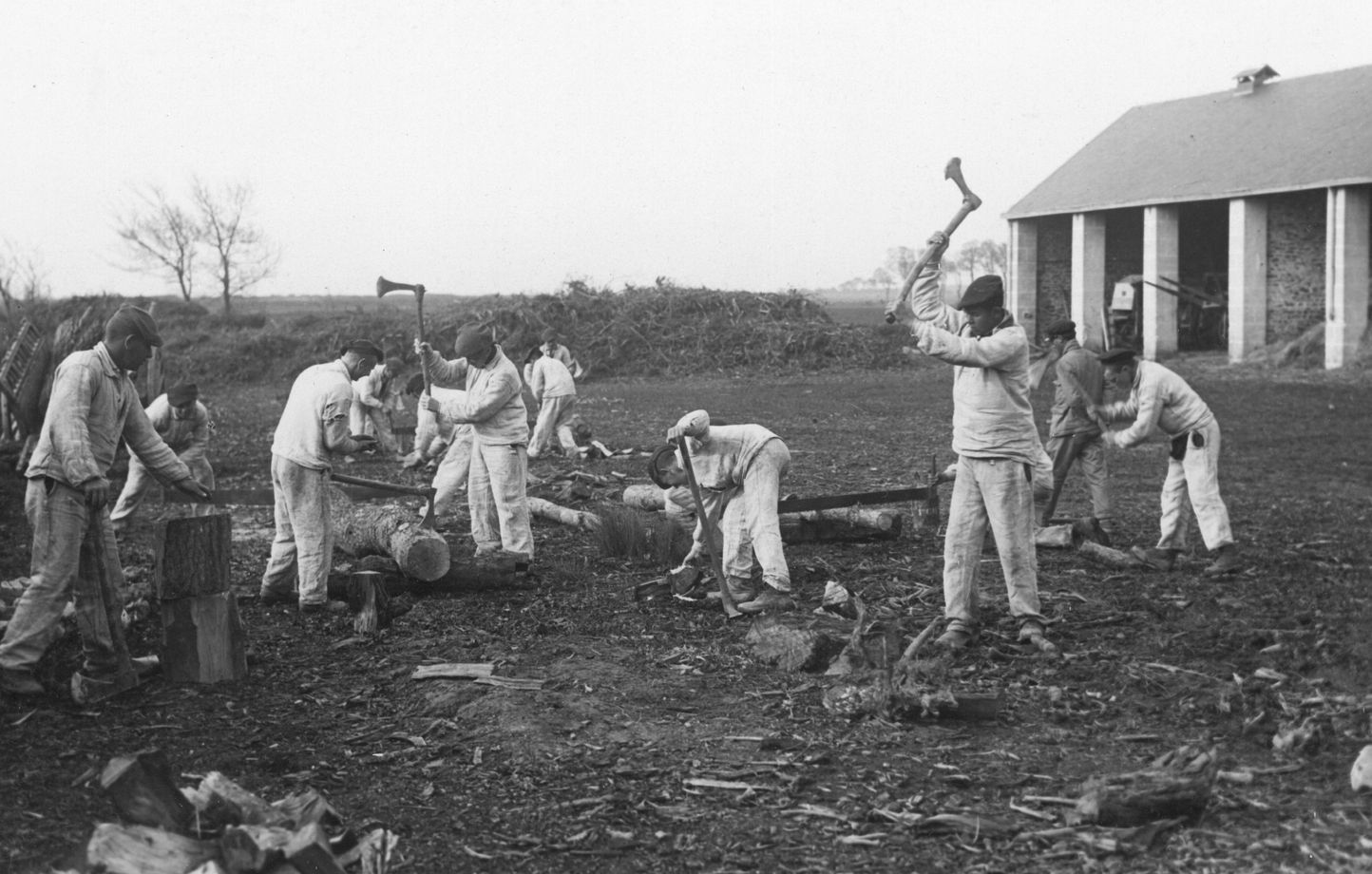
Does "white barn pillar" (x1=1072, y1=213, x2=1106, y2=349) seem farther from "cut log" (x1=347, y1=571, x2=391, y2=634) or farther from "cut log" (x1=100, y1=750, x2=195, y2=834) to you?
"cut log" (x1=100, y1=750, x2=195, y2=834)

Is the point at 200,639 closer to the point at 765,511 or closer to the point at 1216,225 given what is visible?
the point at 765,511

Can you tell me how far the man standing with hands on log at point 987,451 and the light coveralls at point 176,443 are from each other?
289 inches

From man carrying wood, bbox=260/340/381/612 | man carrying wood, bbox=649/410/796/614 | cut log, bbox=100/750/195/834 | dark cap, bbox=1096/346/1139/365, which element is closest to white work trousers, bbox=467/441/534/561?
man carrying wood, bbox=260/340/381/612

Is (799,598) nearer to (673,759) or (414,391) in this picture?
(673,759)

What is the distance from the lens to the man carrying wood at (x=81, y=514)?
20.8 ft

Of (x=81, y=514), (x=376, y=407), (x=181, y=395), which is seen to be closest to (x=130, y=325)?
(x=81, y=514)

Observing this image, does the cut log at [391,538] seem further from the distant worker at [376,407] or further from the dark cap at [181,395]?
the distant worker at [376,407]

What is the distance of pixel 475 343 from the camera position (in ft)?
31.5

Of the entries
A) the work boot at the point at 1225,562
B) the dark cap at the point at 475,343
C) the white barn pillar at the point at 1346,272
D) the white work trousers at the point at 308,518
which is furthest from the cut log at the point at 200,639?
the white barn pillar at the point at 1346,272

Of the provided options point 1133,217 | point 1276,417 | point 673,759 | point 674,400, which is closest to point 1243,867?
point 673,759

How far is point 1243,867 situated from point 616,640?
408 cm

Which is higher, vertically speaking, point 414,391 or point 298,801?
point 414,391

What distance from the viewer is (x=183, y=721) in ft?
20.2

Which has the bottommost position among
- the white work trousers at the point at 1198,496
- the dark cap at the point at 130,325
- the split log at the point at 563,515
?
the split log at the point at 563,515
